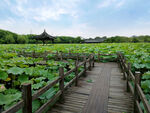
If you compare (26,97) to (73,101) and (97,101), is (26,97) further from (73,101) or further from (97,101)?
(97,101)

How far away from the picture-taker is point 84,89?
351 centimetres

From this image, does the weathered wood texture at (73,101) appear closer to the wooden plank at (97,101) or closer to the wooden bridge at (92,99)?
the wooden bridge at (92,99)

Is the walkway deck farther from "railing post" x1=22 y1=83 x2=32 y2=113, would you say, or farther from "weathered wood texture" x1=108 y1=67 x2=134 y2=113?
"railing post" x1=22 y1=83 x2=32 y2=113

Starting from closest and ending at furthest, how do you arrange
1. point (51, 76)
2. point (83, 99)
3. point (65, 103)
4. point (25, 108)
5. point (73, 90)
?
point (25, 108), point (65, 103), point (83, 99), point (73, 90), point (51, 76)

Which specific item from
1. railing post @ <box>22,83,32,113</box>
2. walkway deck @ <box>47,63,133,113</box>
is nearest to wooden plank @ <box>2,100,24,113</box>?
railing post @ <box>22,83,32,113</box>

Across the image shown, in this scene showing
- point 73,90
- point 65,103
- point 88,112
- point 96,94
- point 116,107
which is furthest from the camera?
point 73,90

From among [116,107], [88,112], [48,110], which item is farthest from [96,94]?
[48,110]

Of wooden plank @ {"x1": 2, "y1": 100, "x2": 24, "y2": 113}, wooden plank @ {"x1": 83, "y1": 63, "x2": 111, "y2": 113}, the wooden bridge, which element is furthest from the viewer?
wooden plank @ {"x1": 83, "y1": 63, "x2": 111, "y2": 113}

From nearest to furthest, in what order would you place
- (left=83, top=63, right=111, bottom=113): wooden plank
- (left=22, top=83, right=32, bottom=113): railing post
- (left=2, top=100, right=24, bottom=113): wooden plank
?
(left=2, top=100, right=24, bottom=113): wooden plank → (left=22, top=83, right=32, bottom=113): railing post → (left=83, top=63, right=111, bottom=113): wooden plank

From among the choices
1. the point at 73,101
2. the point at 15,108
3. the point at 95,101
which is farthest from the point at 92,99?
the point at 15,108

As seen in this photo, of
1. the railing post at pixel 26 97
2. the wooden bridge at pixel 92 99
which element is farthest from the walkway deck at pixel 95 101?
the railing post at pixel 26 97

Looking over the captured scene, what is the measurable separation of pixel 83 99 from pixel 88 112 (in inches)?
23.2

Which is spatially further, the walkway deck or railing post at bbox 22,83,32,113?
the walkway deck

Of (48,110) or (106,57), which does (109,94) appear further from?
(106,57)
